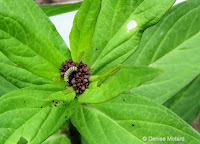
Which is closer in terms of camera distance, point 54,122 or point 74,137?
point 54,122

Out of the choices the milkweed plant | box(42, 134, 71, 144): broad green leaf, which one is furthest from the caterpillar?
box(42, 134, 71, 144): broad green leaf

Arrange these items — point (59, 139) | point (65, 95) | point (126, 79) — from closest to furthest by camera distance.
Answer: point (126, 79) → point (65, 95) → point (59, 139)

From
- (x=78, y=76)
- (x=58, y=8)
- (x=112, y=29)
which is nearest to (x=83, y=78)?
(x=78, y=76)

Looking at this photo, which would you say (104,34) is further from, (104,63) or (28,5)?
(28,5)

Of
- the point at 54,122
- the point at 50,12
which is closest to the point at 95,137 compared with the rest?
the point at 54,122

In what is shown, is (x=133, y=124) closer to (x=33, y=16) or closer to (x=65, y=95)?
(x=65, y=95)
